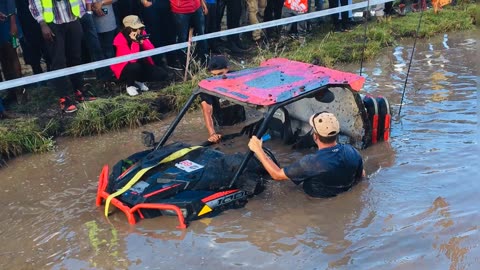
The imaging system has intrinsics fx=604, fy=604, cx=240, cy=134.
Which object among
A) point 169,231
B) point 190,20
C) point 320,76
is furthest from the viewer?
point 190,20

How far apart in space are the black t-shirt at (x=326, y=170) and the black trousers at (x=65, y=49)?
11.9ft

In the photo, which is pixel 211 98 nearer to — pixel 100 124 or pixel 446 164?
pixel 100 124

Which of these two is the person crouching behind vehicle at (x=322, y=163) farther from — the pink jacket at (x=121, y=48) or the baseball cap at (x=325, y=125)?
the pink jacket at (x=121, y=48)

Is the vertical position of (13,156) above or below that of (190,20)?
below

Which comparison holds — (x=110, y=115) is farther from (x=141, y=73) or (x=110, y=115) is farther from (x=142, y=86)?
(x=141, y=73)

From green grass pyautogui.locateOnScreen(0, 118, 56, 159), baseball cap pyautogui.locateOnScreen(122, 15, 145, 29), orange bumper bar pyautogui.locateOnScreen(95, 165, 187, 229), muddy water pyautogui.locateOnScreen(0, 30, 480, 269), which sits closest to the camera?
muddy water pyautogui.locateOnScreen(0, 30, 480, 269)

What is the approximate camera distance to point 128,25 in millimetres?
7488

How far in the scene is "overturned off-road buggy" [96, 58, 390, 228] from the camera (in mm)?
4723

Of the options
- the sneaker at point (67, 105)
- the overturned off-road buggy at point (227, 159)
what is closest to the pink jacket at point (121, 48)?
the sneaker at point (67, 105)

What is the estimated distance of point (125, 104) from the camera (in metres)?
7.10

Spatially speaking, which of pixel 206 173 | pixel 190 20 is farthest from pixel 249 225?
pixel 190 20

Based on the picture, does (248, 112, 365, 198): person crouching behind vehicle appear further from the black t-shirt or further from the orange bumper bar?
the orange bumper bar

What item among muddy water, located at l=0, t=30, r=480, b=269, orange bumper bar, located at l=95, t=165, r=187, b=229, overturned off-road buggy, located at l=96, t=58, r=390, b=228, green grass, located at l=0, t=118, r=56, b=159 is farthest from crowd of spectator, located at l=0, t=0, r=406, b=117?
orange bumper bar, located at l=95, t=165, r=187, b=229

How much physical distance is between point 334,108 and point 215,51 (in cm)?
359
